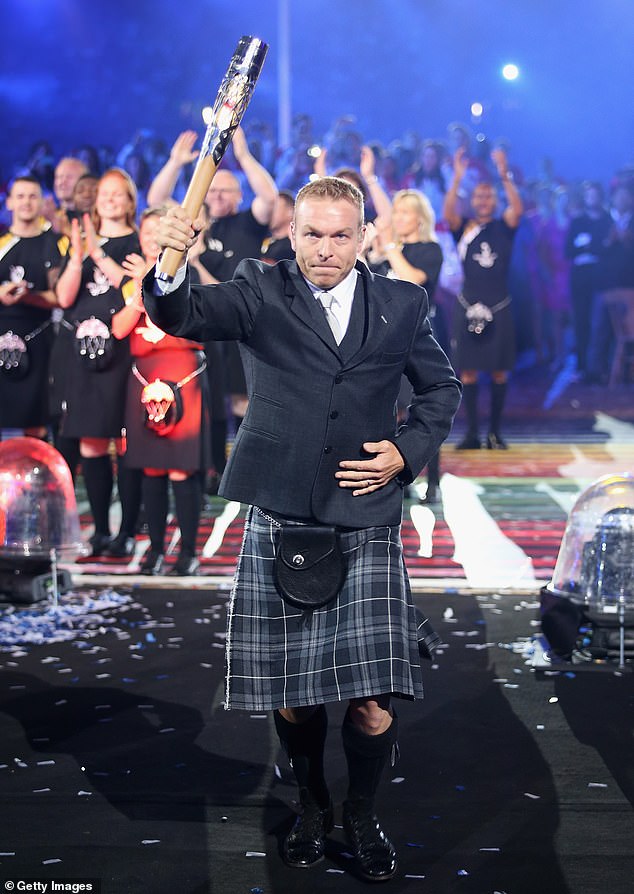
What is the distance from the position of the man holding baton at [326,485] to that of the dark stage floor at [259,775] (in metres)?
0.24

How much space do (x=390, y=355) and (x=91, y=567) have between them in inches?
152

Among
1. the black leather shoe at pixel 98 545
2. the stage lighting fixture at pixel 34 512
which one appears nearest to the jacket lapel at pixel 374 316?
the stage lighting fixture at pixel 34 512

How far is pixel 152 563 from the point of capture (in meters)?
6.43

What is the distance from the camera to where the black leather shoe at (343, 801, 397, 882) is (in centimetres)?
303

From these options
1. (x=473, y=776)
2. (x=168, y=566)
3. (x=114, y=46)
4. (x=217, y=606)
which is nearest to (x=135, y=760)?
(x=473, y=776)

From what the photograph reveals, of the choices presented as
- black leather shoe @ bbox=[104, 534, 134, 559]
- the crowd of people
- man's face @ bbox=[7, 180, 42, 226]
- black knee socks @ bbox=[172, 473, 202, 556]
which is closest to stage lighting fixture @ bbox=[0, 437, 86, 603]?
the crowd of people

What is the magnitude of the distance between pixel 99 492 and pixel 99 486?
4 centimetres

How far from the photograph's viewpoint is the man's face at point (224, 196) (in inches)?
299

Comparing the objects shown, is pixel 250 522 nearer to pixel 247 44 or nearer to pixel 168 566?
pixel 247 44

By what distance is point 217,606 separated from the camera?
19.0 feet

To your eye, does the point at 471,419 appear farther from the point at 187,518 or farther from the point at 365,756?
the point at 365,756

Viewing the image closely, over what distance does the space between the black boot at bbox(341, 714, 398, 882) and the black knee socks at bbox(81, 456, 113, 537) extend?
3.89 m

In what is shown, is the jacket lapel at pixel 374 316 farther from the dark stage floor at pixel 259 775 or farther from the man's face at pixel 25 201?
the man's face at pixel 25 201

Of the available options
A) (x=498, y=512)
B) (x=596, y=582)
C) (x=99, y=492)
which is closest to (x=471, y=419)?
(x=498, y=512)
